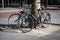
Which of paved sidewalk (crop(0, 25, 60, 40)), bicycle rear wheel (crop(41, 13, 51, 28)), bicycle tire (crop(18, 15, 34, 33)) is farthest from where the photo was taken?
bicycle rear wheel (crop(41, 13, 51, 28))

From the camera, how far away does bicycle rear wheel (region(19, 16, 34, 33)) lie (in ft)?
32.6

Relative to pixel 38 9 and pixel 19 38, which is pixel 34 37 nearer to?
pixel 19 38

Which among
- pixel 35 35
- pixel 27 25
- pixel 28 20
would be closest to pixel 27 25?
pixel 27 25

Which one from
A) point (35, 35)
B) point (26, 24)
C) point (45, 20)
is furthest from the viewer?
point (45, 20)

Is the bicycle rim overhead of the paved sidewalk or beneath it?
overhead

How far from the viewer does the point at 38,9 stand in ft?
34.7

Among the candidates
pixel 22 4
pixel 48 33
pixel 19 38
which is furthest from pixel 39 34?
pixel 22 4

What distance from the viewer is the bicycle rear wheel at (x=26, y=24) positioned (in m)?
9.94

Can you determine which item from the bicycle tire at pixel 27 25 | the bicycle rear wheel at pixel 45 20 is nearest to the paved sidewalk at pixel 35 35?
the bicycle tire at pixel 27 25

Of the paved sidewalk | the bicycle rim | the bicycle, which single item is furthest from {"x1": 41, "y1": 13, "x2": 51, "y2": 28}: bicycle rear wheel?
the bicycle rim

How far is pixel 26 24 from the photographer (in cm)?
1044

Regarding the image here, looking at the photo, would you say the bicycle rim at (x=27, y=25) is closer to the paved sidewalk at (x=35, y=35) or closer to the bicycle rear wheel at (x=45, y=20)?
the paved sidewalk at (x=35, y=35)

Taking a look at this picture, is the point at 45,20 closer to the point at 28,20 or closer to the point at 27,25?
the point at 27,25

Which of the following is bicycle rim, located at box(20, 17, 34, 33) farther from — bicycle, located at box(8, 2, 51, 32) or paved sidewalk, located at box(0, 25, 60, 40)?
paved sidewalk, located at box(0, 25, 60, 40)
